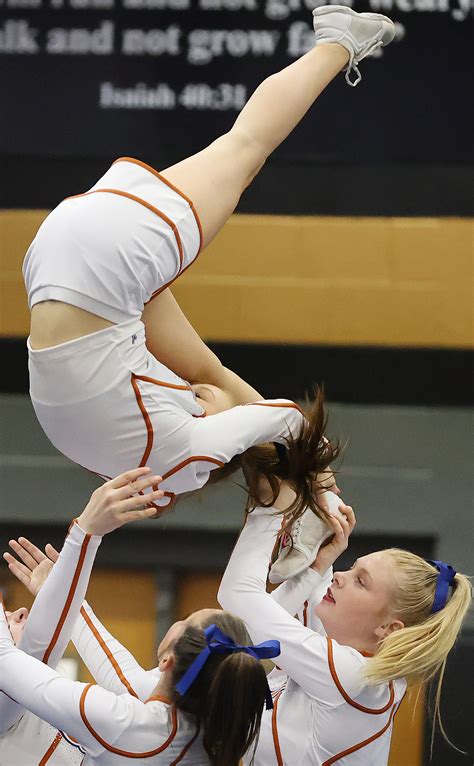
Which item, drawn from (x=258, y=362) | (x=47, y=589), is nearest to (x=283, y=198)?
(x=258, y=362)

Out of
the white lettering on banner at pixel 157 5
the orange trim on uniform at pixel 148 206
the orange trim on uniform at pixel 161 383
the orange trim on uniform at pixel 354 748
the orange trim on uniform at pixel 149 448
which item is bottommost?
the orange trim on uniform at pixel 354 748

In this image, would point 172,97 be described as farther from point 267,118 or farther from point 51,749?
point 51,749

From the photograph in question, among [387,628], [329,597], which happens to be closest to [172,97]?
[329,597]

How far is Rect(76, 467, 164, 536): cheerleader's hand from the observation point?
221cm

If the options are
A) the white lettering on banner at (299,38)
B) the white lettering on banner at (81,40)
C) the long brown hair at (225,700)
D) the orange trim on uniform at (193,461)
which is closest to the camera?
the long brown hair at (225,700)

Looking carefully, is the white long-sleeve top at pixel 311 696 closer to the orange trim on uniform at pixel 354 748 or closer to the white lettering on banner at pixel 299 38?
the orange trim on uniform at pixel 354 748

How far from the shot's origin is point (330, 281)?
15.2 ft

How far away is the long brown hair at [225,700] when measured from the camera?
6.88 ft

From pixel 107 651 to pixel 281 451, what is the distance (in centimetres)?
54

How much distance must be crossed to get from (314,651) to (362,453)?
215 cm

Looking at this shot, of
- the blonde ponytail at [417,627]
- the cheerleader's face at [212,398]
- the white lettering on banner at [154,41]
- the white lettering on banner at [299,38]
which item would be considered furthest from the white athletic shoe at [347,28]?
the white lettering on banner at [154,41]

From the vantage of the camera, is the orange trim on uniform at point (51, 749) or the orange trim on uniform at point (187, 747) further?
the orange trim on uniform at point (51, 749)

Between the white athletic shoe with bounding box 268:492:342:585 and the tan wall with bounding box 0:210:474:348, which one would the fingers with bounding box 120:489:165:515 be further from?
the tan wall with bounding box 0:210:474:348

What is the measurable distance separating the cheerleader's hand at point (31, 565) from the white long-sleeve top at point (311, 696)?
37 centimetres
